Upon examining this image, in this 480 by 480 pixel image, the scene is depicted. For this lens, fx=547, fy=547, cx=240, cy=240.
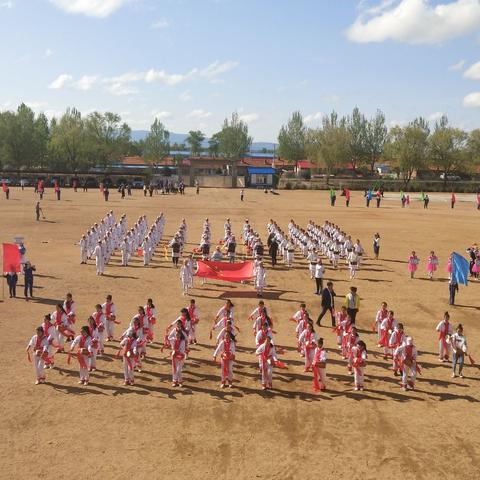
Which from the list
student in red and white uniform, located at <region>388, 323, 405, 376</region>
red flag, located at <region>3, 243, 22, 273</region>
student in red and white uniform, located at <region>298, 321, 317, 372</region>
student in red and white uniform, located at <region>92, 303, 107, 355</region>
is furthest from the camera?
red flag, located at <region>3, 243, 22, 273</region>

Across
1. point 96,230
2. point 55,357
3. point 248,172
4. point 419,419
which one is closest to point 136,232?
point 96,230

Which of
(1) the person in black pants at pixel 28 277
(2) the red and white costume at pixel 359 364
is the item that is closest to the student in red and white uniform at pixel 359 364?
(2) the red and white costume at pixel 359 364

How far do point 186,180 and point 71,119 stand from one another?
27.4 meters

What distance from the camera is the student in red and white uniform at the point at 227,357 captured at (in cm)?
1318

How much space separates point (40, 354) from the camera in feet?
43.1

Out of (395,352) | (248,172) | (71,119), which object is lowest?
(395,352)

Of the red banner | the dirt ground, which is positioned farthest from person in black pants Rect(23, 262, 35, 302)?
the red banner

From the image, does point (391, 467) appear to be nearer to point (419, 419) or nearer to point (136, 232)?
point (419, 419)

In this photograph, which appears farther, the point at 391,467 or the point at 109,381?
the point at 109,381

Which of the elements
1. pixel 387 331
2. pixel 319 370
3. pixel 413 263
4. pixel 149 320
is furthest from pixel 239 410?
pixel 413 263

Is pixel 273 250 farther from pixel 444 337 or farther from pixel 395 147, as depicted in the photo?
pixel 395 147

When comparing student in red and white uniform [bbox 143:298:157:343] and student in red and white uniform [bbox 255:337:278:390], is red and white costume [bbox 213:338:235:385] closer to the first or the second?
student in red and white uniform [bbox 255:337:278:390]

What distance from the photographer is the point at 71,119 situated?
10781 centimetres

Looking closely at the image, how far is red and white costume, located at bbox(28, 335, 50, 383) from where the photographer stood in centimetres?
1314
